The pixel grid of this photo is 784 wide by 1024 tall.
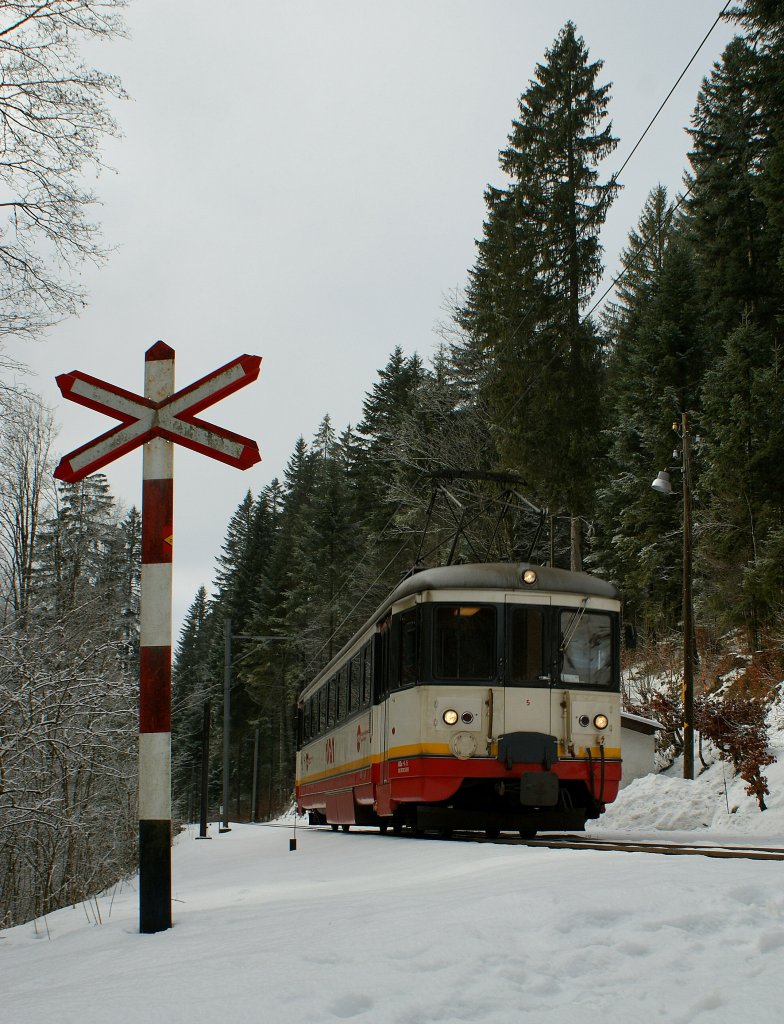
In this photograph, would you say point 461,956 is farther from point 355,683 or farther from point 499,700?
point 355,683

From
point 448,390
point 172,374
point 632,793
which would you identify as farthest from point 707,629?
point 172,374

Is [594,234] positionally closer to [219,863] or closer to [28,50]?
[28,50]

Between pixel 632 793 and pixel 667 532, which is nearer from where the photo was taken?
pixel 632 793

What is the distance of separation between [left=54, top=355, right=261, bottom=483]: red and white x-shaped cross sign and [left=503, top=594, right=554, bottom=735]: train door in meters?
7.03

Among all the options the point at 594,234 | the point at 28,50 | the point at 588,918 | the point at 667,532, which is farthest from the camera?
the point at 667,532

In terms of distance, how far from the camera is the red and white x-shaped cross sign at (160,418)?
220 inches

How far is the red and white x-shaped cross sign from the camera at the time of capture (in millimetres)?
5586

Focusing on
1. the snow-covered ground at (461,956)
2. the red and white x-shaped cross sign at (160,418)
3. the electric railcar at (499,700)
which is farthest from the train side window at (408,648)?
→ the red and white x-shaped cross sign at (160,418)

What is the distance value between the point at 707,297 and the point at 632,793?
2470 cm

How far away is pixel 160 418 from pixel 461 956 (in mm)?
3113

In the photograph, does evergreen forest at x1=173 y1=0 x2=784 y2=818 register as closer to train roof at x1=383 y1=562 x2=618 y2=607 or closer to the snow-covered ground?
train roof at x1=383 y1=562 x2=618 y2=607

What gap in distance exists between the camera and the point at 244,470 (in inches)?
219

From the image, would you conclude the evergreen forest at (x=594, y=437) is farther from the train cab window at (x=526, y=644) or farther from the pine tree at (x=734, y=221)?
the train cab window at (x=526, y=644)

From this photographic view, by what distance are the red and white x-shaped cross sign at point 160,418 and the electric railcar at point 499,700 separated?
6749mm
